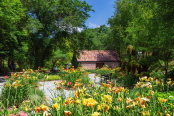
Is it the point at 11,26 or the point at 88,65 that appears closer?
the point at 11,26

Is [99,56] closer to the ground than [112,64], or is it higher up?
higher up

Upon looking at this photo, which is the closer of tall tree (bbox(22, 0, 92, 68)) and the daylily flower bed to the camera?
the daylily flower bed

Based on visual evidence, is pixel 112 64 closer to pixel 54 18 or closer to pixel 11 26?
pixel 54 18

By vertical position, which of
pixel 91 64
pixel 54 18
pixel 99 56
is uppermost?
pixel 54 18

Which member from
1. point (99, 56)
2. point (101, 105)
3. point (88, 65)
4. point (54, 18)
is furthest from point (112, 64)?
point (101, 105)

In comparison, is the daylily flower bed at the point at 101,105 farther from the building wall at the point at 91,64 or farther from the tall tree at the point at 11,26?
the building wall at the point at 91,64

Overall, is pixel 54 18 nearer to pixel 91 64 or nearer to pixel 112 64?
pixel 91 64

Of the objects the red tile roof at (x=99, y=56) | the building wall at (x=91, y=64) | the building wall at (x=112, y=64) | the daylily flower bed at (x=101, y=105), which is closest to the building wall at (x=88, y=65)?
the building wall at (x=91, y=64)

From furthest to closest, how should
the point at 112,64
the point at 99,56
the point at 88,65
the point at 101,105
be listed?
the point at 99,56 → the point at 112,64 → the point at 88,65 → the point at 101,105

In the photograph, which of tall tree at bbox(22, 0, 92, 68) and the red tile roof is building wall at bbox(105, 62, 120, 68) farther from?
tall tree at bbox(22, 0, 92, 68)

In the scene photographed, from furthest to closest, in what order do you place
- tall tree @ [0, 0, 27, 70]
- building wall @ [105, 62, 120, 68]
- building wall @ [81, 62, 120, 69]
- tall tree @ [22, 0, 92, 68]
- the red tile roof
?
building wall @ [105, 62, 120, 68]
the red tile roof
building wall @ [81, 62, 120, 69]
tall tree @ [22, 0, 92, 68]
tall tree @ [0, 0, 27, 70]

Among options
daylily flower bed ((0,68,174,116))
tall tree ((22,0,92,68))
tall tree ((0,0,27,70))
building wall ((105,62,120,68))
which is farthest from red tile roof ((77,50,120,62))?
daylily flower bed ((0,68,174,116))

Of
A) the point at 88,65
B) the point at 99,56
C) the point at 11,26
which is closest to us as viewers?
the point at 11,26

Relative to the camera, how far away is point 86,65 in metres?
27.9
